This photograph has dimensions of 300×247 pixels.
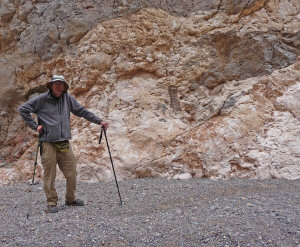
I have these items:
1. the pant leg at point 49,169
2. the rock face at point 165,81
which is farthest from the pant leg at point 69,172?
the rock face at point 165,81

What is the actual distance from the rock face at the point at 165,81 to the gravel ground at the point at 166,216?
1022 mm

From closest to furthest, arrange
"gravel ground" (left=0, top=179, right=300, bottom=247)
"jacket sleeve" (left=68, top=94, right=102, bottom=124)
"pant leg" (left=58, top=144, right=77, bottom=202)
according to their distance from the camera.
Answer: "gravel ground" (left=0, top=179, right=300, bottom=247) < "pant leg" (left=58, top=144, right=77, bottom=202) < "jacket sleeve" (left=68, top=94, right=102, bottom=124)

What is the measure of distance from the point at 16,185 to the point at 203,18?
756 cm

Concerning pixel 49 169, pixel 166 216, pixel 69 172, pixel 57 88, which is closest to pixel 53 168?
pixel 49 169

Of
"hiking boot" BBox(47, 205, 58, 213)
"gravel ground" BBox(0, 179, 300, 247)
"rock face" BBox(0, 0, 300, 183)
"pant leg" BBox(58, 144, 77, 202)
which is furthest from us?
"rock face" BBox(0, 0, 300, 183)

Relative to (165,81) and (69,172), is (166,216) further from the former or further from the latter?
(165,81)

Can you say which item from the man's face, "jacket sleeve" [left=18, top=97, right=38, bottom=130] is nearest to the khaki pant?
"jacket sleeve" [left=18, top=97, right=38, bottom=130]

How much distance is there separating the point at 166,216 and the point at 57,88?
2.79 m

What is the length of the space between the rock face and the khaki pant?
1.87 m

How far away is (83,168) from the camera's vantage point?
6.71 meters

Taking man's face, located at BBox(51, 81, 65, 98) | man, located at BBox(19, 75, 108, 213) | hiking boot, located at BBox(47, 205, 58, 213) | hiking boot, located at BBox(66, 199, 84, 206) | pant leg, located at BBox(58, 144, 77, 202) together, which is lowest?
hiking boot, located at BBox(66, 199, 84, 206)

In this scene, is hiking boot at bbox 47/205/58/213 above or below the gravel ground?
below

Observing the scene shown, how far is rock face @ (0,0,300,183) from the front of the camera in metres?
6.44

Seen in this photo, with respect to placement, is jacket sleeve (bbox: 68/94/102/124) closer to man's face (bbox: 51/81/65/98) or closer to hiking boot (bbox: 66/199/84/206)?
man's face (bbox: 51/81/65/98)
